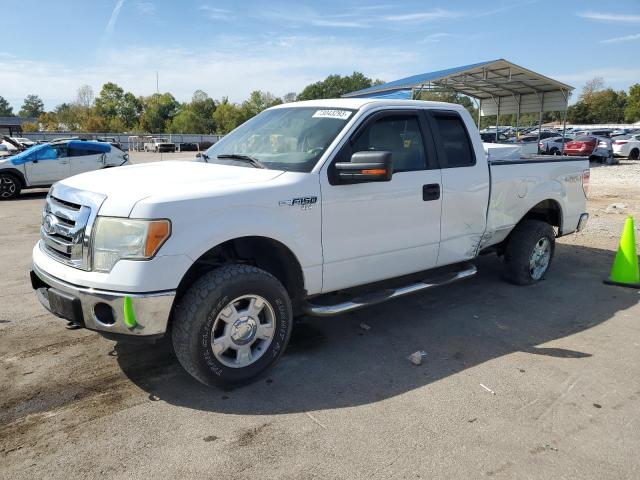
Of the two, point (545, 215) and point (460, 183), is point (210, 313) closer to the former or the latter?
point (460, 183)

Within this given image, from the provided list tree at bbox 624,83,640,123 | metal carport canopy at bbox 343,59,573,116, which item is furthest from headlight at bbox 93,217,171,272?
tree at bbox 624,83,640,123

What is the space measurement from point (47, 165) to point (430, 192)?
13.6 m

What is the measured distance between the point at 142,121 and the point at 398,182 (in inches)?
4423

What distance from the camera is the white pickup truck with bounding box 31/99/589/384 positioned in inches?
125

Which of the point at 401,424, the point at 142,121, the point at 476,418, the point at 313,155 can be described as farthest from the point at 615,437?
the point at 142,121

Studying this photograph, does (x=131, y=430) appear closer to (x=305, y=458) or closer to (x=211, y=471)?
(x=211, y=471)

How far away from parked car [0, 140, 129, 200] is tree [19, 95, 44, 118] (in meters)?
168

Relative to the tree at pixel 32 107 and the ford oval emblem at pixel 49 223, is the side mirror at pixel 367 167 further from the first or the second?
the tree at pixel 32 107

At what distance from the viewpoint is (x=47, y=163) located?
14812 mm

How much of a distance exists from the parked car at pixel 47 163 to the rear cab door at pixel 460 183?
43.1 feet

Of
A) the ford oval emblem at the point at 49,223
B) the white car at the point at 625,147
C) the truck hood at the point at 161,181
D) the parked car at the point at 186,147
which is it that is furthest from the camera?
the parked car at the point at 186,147

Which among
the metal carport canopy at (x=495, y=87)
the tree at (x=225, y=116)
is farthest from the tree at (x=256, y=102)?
the metal carport canopy at (x=495, y=87)

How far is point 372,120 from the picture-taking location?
14.0ft

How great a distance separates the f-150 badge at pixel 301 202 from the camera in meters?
3.63
